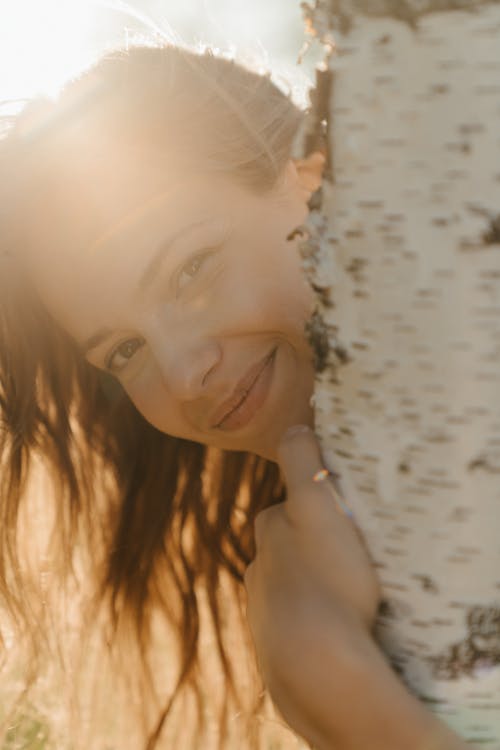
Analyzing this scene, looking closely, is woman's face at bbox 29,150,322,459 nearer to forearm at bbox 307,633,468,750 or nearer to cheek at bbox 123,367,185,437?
cheek at bbox 123,367,185,437

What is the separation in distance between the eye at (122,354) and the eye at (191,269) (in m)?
0.26

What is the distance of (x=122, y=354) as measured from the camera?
95.4 inches

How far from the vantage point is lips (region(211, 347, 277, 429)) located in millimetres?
2217

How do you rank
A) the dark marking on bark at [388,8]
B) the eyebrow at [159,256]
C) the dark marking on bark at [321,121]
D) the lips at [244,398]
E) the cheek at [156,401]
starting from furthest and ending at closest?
the cheek at [156,401]
the lips at [244,398]
the eyebrow at [159,256]
the dark marking on bark at [321,121]
the dark marking on bark at [388,8]

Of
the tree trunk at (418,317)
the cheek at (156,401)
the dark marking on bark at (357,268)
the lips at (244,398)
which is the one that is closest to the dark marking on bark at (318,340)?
the tree trunk at (418,317)

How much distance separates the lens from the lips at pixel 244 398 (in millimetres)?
2217

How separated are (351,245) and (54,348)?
1.91m

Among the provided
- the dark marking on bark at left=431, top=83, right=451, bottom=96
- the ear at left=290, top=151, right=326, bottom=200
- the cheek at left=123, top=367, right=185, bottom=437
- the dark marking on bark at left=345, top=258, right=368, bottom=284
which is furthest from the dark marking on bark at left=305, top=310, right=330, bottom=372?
the cheek at left=123, top=367, right=185, bottom=437

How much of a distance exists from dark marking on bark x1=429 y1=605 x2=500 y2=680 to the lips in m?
0.97

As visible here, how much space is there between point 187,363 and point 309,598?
0.81 metres

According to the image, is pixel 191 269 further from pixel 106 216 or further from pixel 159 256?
pixel 106 216

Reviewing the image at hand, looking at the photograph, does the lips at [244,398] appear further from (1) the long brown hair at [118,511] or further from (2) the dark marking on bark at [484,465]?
(2) the dark marking on bark at [484,465]

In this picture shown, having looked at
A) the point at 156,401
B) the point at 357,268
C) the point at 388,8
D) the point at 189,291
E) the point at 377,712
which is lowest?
the point at 156,401

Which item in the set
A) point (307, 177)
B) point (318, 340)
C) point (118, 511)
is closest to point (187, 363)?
point (307, 177)
